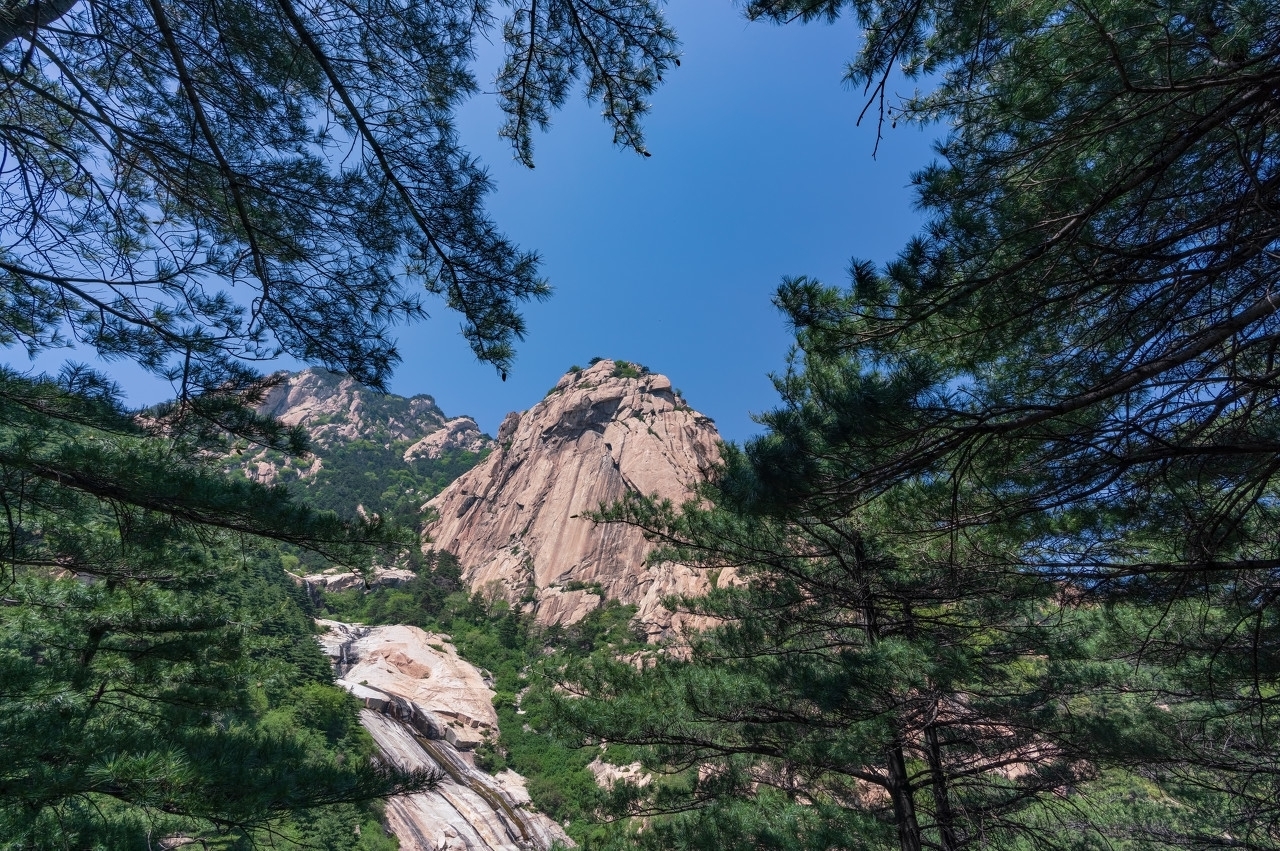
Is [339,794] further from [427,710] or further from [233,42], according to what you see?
[427,710]

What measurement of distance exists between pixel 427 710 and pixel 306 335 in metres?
24.3

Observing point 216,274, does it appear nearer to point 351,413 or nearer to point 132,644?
point 132,644

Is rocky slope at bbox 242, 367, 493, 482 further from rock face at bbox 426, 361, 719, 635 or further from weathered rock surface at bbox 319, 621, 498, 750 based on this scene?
weathered rock surface at bbox 319, 621, 498, 750

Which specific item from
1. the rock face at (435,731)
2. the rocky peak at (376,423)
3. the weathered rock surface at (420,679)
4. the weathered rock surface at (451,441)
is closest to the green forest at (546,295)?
the rock face at (435,731)

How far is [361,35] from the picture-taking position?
2.63 meters

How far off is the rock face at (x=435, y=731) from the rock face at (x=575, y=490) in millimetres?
9668

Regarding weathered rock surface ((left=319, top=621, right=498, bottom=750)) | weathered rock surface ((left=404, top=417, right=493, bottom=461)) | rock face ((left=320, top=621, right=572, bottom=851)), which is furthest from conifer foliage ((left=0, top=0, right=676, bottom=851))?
weathered rock surface ((left=404, top=417, right=493, bottom=461))

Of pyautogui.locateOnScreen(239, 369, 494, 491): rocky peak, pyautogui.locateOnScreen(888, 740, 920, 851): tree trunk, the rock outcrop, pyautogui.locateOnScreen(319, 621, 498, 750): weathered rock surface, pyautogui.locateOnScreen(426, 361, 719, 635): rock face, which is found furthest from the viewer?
pyautogui.locateOnScreen(239, 369, 494, 491): rocky peak

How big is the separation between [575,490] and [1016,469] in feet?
133

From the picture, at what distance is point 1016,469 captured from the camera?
2947 mm

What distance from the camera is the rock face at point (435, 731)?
50.4 ft

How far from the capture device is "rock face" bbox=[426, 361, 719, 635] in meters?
37.3

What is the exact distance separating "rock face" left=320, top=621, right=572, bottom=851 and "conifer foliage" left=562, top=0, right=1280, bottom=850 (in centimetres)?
863

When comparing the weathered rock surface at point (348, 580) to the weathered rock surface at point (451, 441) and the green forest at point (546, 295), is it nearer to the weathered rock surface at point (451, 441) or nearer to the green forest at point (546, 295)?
the weathered rock surface at point (451, 441)
